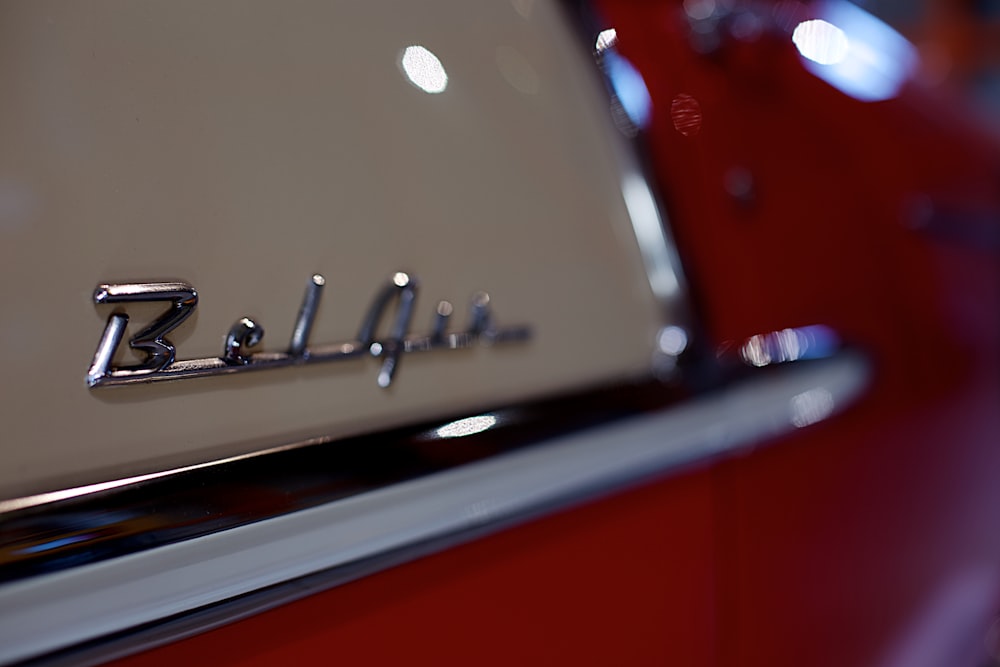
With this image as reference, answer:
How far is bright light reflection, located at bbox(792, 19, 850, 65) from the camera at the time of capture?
118cm

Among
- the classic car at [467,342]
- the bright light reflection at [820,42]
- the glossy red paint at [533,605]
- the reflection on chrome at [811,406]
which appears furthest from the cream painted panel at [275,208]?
the bright light reflection at [820,42]

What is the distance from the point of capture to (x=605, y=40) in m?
0.91

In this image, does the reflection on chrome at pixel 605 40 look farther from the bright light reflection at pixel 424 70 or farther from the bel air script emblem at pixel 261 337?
the bel air script emblem at pixel 261 337

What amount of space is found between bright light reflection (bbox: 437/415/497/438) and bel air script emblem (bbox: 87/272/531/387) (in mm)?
58

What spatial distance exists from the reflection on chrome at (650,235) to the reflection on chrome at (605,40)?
130mm

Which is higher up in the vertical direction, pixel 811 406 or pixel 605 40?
pixel 605 40

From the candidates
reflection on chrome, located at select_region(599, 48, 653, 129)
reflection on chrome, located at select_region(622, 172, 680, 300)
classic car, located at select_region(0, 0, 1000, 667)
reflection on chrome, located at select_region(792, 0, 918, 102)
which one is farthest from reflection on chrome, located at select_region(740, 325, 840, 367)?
reflection on chrome, located at select_region(792, 0, 918, 102)

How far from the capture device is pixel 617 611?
0.80m

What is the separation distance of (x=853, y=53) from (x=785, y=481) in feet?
2.16

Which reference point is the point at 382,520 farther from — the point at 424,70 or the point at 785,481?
the point at 785,481

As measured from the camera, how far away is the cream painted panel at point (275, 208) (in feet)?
1.69

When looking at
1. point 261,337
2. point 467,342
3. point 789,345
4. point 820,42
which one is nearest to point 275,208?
point 261,337

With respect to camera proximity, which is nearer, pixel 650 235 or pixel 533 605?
pixel 533 605

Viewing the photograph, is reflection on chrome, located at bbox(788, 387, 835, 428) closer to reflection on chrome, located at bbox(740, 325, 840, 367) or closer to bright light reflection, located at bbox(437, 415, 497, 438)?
reflection on chrome, located at bbox(740, 325, 840, 367)
